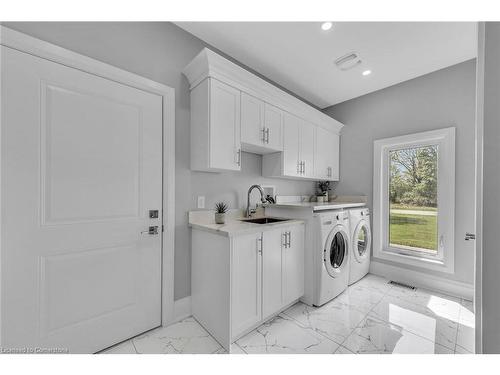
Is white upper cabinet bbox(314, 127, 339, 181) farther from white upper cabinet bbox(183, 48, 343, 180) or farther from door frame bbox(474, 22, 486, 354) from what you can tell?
door frame bbox(474, 22, 486, 354)

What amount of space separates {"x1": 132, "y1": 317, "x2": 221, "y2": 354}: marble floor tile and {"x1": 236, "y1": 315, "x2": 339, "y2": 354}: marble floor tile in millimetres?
247

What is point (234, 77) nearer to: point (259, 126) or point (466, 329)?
point (259, 126)

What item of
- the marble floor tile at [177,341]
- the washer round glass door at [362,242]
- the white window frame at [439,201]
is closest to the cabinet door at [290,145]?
the washer round glass door at [362,242]

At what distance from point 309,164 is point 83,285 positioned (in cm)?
257

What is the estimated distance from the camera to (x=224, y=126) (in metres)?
1.88

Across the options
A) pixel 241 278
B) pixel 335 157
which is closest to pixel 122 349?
pixel 241 278

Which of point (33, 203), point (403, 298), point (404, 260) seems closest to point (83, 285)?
point (33, 203)

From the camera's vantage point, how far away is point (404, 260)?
2.71 metres

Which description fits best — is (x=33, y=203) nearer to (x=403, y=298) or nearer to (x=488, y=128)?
(x=488, y=128)

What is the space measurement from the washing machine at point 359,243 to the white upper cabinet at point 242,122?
760 mm

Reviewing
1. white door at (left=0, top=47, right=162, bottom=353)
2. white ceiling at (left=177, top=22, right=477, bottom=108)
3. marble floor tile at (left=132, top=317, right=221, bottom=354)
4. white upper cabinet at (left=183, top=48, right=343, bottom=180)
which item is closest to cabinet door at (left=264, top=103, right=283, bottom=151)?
white upper cabinet at (left=183, top=48, right=343, bottom=180)

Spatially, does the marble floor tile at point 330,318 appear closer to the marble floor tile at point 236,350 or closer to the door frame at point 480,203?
the marble floor tile at point 236,350

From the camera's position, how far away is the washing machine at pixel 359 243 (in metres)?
2.59

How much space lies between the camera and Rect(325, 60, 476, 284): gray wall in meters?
2.30
